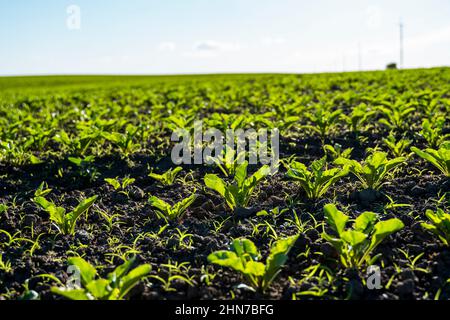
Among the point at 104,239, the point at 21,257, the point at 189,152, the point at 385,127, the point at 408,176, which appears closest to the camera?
the point at 21,257

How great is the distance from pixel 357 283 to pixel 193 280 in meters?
0.91

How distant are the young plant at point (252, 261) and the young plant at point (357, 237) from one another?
0.29m

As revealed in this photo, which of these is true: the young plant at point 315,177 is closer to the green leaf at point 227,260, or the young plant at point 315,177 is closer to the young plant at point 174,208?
the young plant at point 174,208

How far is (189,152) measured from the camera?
215 inches

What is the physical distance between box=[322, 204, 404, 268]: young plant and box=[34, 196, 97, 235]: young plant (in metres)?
1.69

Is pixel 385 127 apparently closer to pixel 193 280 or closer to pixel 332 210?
pixel 332 210

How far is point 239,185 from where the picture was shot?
11.3 feet

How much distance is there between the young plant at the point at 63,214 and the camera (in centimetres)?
317

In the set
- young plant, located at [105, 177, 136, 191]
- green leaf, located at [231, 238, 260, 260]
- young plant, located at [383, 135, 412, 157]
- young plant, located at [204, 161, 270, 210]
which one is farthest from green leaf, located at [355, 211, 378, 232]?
young plant, located at [105, 177, 136, 191]

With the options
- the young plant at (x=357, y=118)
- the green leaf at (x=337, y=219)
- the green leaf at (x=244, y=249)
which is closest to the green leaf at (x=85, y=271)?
the green leaf at (x=244, y=249)

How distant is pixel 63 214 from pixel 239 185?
52.1 inches

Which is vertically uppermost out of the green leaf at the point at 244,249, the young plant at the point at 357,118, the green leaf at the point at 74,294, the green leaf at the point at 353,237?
the young plant at the point at 357,118

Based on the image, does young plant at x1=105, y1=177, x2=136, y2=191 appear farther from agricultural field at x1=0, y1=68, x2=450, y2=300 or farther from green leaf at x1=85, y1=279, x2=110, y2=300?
green leaf at x1=85, y1=279, x2=110, y2=300
